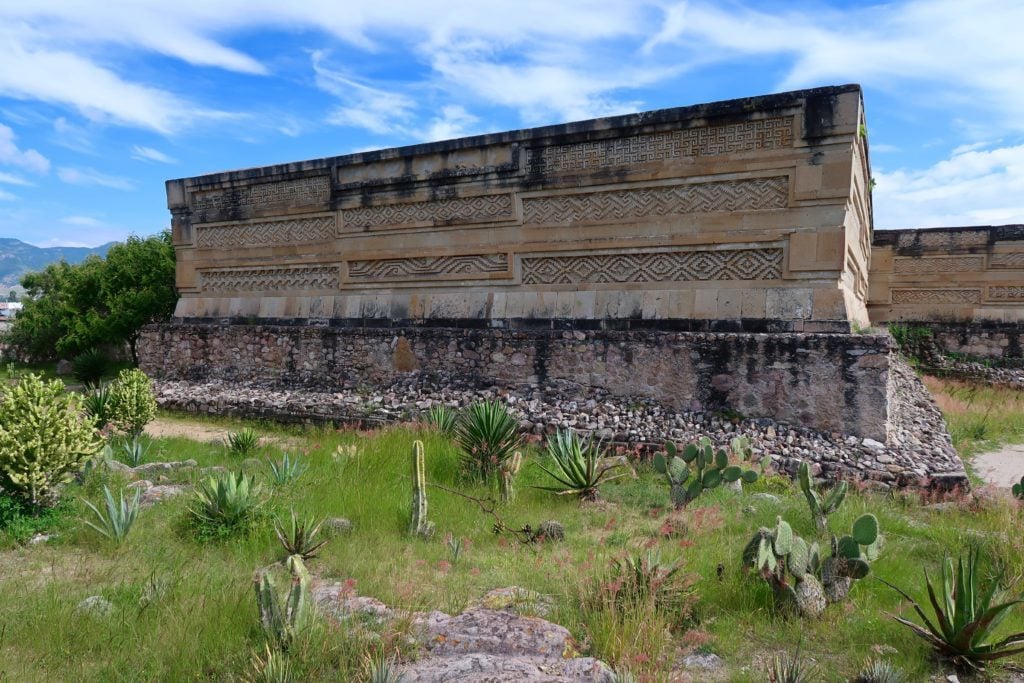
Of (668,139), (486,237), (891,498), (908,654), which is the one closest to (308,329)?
(486,237)

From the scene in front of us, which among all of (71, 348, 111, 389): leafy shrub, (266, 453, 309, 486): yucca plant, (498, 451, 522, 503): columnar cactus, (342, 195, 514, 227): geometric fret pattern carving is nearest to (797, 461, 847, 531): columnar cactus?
(498, 451, 522, 503): columnar cactus

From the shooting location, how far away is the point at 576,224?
24.8 feet

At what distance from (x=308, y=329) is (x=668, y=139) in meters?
5.71

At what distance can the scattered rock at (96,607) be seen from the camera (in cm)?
299

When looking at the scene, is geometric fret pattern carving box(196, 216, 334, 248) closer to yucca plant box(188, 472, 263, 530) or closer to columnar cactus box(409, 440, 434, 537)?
yucca plant box(188, 472, 263, 530)

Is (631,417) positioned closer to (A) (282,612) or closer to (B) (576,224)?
(B) (576,224)

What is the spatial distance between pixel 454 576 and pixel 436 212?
5.85 metres

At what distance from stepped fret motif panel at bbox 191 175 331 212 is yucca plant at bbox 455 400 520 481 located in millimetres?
5153

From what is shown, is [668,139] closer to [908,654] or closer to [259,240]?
[908,654]

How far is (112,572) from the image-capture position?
3.59m

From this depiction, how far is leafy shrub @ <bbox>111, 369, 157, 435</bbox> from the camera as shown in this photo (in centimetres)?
709

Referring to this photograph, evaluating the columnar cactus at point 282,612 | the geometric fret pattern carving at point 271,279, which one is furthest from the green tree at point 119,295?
the columnar cactus at point 282,612

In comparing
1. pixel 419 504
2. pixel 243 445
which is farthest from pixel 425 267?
pixel 419 504

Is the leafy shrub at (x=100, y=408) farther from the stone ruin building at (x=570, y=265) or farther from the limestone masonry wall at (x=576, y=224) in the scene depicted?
the limestone masonry wall at (x=576, y=224)
